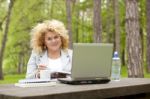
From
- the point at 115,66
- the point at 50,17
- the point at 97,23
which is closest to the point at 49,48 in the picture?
the point at 115,66

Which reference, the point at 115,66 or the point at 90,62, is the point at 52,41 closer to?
the point at 115,66

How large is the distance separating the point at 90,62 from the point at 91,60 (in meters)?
0.02

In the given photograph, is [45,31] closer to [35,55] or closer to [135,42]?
[35,55]

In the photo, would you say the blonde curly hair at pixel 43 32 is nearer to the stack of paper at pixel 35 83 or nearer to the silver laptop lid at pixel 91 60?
the silver laptop lid at pixel 91 60

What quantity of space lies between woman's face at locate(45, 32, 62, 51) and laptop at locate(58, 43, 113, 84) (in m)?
0.88

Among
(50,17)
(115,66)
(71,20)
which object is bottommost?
(115,66)

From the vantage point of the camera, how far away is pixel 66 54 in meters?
4.79

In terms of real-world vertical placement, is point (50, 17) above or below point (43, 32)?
above

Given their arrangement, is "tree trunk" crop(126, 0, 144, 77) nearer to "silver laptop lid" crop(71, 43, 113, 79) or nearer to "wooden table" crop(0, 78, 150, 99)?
"wooden table" crop(0, 78, 150, 99)

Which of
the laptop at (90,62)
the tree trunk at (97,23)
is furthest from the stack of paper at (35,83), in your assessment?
the tree trunk at (97,23)

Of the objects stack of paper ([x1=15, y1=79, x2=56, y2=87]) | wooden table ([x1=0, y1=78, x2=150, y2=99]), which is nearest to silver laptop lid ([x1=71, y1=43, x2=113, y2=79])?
wooden table ([x1=0, y1=78, x2=150, y2=99])

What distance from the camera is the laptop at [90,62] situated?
3611 mm

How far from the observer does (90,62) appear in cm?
368

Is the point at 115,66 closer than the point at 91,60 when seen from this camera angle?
No
